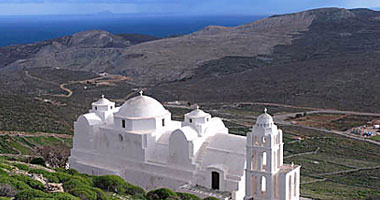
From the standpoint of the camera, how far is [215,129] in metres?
27.6

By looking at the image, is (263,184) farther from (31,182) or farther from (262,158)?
(31,182)

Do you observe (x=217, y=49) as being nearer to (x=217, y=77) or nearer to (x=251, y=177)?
(x=217, y=77)

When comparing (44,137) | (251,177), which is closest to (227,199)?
(251,177)

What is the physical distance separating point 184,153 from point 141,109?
386 centimetres

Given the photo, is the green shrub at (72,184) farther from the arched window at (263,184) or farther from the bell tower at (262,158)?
the arched window at (263,184)

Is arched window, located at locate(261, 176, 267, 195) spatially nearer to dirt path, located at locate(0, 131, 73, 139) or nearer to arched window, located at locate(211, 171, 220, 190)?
arched window, located at locate(211, 171, 220, 190)

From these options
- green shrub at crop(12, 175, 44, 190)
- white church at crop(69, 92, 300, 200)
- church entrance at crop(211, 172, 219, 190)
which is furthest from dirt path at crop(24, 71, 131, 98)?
green shrub at crop(12, 175, 44, 190)

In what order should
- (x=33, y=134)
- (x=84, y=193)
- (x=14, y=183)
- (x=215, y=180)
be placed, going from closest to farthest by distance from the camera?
(x=14, y=183), (x=84, y=193), (x=215, y=180), (x=33, y=134)

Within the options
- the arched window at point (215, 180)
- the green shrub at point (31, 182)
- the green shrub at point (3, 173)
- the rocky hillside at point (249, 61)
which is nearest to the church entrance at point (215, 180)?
the arched window at point (215, 180)

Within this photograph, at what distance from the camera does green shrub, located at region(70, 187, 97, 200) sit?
702 inches

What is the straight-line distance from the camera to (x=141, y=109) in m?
28.0

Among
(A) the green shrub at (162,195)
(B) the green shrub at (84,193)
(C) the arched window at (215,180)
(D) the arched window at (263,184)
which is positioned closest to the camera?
(B) the green shrub at (84,193)

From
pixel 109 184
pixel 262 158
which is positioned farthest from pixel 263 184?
pixel 109 184

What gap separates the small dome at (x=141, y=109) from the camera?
28.0 meters
